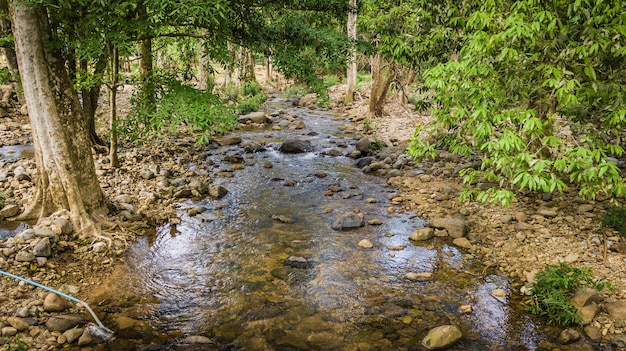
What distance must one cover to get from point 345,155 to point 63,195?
27.0ft

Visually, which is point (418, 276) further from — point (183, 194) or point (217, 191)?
point (183, 194)

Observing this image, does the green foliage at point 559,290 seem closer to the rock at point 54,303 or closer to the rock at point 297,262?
the rock at point 297,262

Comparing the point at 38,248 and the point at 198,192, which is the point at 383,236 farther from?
the point at 38,248

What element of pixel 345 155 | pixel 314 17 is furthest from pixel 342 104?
pixel 314 17

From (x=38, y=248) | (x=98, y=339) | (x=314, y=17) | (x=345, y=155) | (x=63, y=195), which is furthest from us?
(x=345, y=155)

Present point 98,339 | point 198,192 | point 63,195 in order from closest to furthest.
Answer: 1. point 98,339
2. point 63,195
3. point 198,192

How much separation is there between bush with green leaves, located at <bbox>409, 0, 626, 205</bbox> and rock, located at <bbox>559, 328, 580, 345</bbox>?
1.67 metres

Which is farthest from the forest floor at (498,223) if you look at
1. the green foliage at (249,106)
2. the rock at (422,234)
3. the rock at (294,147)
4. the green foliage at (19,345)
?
the green foliage at (249,106)

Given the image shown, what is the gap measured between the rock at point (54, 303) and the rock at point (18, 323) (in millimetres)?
354

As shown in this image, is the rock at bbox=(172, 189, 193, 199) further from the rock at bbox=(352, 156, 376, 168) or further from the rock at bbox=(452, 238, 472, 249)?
the rock at bbox=(452, 238, 472, 249)

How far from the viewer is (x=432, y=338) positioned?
473cm

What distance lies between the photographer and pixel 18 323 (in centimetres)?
451

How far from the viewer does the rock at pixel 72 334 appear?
14.7 feet

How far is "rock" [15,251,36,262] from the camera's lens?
5.71 meters
